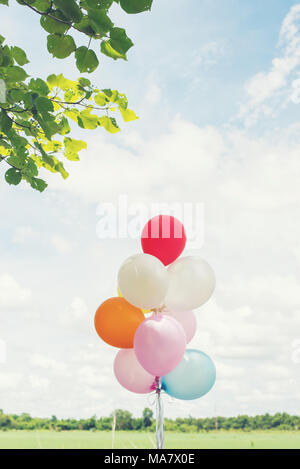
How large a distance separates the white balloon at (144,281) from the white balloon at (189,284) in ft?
0.33

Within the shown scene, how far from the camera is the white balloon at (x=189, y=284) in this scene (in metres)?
2.85

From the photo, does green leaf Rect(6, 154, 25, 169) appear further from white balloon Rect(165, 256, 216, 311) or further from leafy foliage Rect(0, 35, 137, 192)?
white balloon Rect(165, 256, 216, 311)

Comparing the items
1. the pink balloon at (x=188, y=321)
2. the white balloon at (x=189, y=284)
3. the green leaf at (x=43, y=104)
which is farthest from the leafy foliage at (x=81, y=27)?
the pink balloon at (x=188, y=321)

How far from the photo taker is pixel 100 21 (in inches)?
65.1

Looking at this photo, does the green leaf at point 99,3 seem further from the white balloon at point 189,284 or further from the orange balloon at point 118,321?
the orange balloon at point 118,321

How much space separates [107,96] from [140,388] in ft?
6.21

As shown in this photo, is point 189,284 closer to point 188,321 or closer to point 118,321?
point 188,321

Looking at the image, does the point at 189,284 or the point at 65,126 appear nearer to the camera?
the point at 65,126

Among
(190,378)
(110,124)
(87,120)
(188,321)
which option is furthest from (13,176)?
(190,378)

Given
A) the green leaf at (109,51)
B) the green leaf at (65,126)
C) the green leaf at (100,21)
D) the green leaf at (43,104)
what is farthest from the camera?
the green leaf at (65,126)

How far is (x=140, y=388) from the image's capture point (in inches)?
117

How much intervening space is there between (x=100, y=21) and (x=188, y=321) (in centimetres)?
205

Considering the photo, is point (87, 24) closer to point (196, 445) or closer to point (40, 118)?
point (40, 118)
